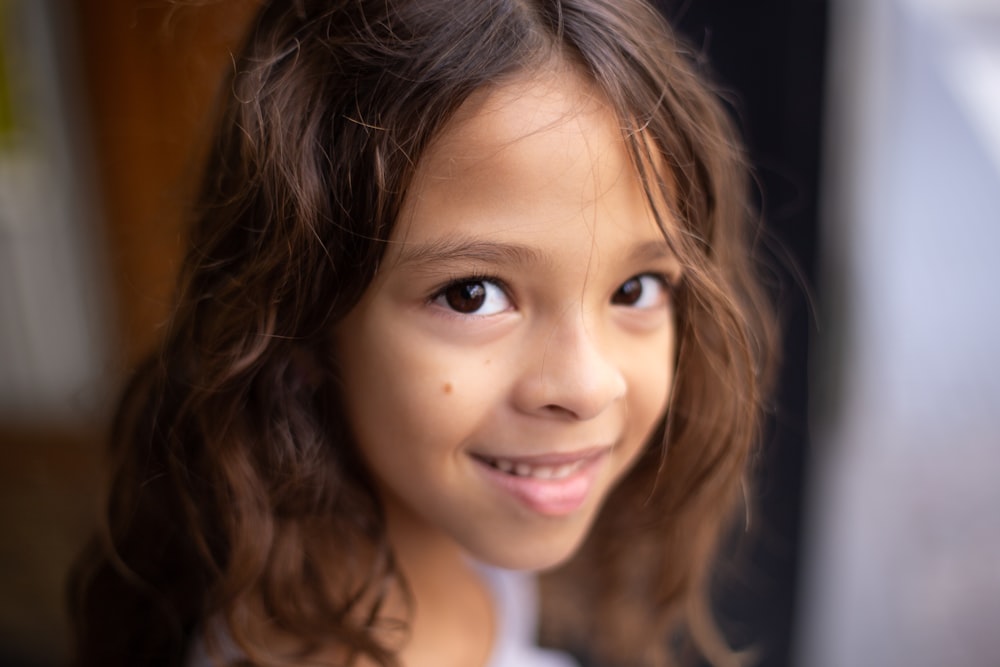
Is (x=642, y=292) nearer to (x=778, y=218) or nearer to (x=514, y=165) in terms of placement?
(x=514, y=165)

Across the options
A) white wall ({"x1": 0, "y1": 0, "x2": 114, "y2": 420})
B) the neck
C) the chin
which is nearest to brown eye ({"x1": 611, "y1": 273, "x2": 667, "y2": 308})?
the chin

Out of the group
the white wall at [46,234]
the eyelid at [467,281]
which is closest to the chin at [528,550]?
the eyelid at [467,281]

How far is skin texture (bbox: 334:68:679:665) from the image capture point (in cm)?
65

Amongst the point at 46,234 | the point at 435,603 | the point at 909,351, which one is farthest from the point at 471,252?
the point at 909,351

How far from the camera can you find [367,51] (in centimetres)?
67

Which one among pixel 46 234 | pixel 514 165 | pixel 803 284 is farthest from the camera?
pixel 46 234

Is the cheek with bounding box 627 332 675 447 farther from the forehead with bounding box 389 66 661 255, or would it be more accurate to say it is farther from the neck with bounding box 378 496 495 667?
the neck with bounding box 378 496 495 667

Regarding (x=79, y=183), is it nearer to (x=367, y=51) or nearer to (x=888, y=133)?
(x=367, y=51)

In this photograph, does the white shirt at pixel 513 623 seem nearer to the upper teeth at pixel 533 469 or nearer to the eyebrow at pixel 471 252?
the upper teeth at pixel 533 469

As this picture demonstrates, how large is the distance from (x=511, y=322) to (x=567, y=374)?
62mm

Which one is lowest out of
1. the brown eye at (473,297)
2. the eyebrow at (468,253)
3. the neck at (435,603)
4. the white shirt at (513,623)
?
the white shirt at (513,623)

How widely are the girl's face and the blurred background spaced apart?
40 centimetres

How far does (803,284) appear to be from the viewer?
121 centimetres

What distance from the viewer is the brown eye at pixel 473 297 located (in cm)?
68
